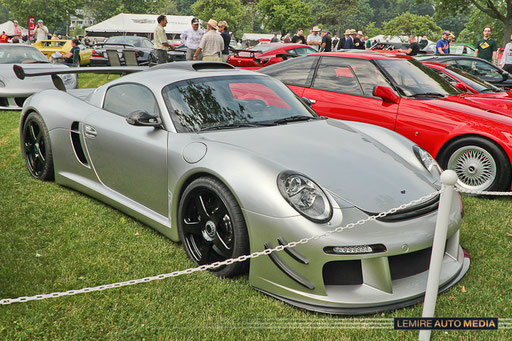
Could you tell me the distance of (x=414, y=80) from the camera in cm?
565

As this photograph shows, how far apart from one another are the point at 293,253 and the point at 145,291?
3.29 ft

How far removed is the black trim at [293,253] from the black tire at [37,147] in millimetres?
3029

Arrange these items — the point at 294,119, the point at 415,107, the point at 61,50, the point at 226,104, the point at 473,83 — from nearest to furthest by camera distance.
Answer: the point at 226,104 < the point at 294,119 < the point at 415,107 < the point at 473,83 < the point at 61,50

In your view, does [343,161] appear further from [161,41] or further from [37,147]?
[161,41]

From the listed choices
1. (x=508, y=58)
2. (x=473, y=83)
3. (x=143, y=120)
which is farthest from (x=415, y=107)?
(x=508, y=58)

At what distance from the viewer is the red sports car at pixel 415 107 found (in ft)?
15.6

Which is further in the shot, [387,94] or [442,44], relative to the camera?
[442,44]

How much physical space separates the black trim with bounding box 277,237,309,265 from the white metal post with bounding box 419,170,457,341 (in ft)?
2.14

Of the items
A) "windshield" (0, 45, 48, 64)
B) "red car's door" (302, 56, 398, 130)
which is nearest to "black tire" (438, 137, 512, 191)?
"red car's door" (302, 56, 398, 130)

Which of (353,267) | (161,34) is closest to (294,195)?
(353,267)

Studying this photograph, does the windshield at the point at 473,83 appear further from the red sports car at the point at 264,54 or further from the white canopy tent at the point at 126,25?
the white canopy tent at the point at 126,25

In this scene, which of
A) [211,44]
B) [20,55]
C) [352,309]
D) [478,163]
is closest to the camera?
[352,309]

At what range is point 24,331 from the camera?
2506 millimetres

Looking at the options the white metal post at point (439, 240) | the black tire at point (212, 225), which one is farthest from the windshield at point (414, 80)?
the white metal post at point (439, 240)
